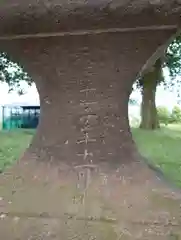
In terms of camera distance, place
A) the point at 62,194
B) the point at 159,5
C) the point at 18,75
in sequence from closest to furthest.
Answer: the point at 159,5, the point at 62,194, the point at 18,75

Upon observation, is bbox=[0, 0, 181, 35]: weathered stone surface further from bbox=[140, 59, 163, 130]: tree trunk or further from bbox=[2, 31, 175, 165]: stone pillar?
bbox=[140, 59, 163, 130]: tree trunk

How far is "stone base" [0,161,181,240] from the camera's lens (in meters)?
2.05

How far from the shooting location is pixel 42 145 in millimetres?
2201

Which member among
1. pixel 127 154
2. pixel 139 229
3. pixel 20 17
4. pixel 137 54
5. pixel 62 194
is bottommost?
pixel 139 229

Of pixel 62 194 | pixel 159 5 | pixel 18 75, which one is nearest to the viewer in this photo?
pixel 159 5

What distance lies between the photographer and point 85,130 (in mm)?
2154

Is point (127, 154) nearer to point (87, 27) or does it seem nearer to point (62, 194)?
point (62, 194)

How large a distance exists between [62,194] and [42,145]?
0.82ft

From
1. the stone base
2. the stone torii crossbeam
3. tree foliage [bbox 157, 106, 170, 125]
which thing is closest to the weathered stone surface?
the stone torii crossbeam

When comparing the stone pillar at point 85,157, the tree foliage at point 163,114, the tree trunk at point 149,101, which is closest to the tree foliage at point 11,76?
the tree trunk at point 149,101

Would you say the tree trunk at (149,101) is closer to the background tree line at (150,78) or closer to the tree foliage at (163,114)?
the background tree line at (150,78)

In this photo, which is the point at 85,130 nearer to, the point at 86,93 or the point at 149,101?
the point at 86,93

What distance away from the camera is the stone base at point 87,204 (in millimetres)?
2051

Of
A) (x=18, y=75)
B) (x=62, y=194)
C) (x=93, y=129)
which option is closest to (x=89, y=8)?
(x=93, y=129)
